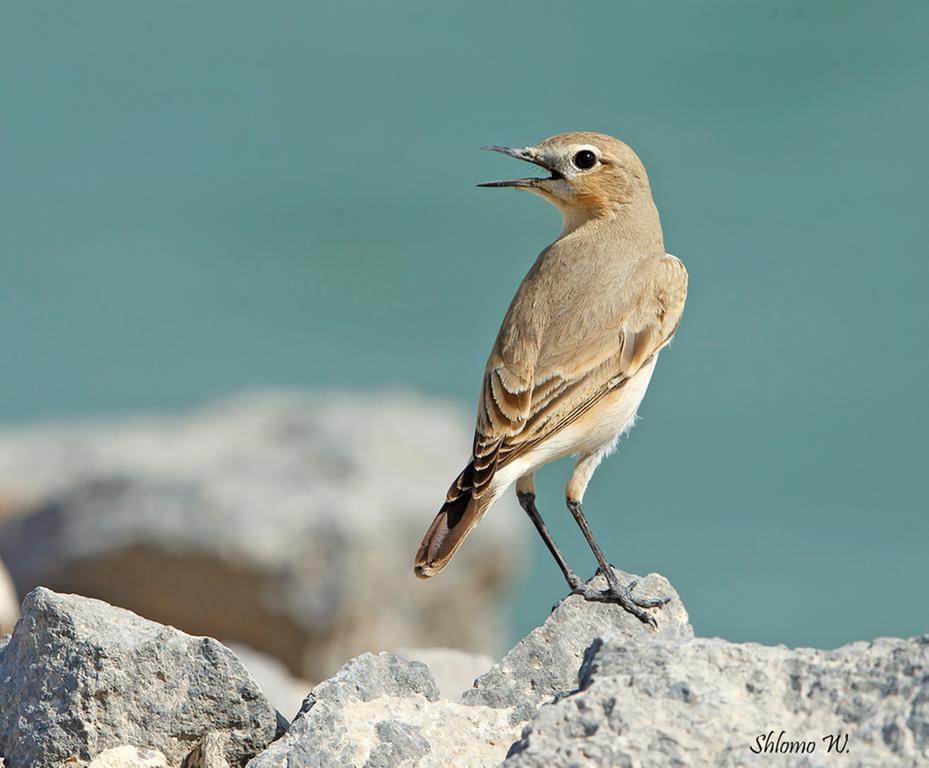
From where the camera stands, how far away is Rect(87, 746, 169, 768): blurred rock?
488 centimetres

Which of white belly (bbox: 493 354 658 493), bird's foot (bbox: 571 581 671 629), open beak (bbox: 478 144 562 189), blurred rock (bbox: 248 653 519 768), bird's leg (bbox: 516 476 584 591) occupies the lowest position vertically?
blurred rock (bbox: 248 653 519 768)

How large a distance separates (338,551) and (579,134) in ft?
15.2

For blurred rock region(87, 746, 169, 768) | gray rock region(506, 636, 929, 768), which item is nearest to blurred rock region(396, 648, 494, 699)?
blurred rock region(87, 746, 169, 768)

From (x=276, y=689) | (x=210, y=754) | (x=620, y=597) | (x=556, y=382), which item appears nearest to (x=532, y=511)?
(x=556, y=382)

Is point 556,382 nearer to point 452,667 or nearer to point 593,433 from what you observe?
point 593,433

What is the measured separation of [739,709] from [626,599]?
212 cm

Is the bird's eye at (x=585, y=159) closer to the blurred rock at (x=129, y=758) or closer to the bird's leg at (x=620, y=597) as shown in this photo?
the bird's leg at (x=620, y=597)

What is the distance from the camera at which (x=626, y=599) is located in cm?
616

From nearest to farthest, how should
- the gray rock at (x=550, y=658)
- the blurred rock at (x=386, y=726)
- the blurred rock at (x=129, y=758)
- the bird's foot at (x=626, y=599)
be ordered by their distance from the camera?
the blurred rock at (x=386, y=726)
the blurred rock at (x=129, y=758)
the gray rock at (x=550, y=658)
the bird's foot at (x=626, y=599)

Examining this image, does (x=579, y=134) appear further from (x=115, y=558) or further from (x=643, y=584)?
(x=115, y=558)

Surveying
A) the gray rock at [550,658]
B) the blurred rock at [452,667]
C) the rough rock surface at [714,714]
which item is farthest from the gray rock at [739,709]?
the blurred rock at [452,667]

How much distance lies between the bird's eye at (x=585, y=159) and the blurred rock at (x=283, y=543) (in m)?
4.51

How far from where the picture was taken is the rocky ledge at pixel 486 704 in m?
3.97

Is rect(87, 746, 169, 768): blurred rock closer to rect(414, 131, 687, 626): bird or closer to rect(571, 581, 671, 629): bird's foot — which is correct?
rect(414, 131, 687, 626): bird
